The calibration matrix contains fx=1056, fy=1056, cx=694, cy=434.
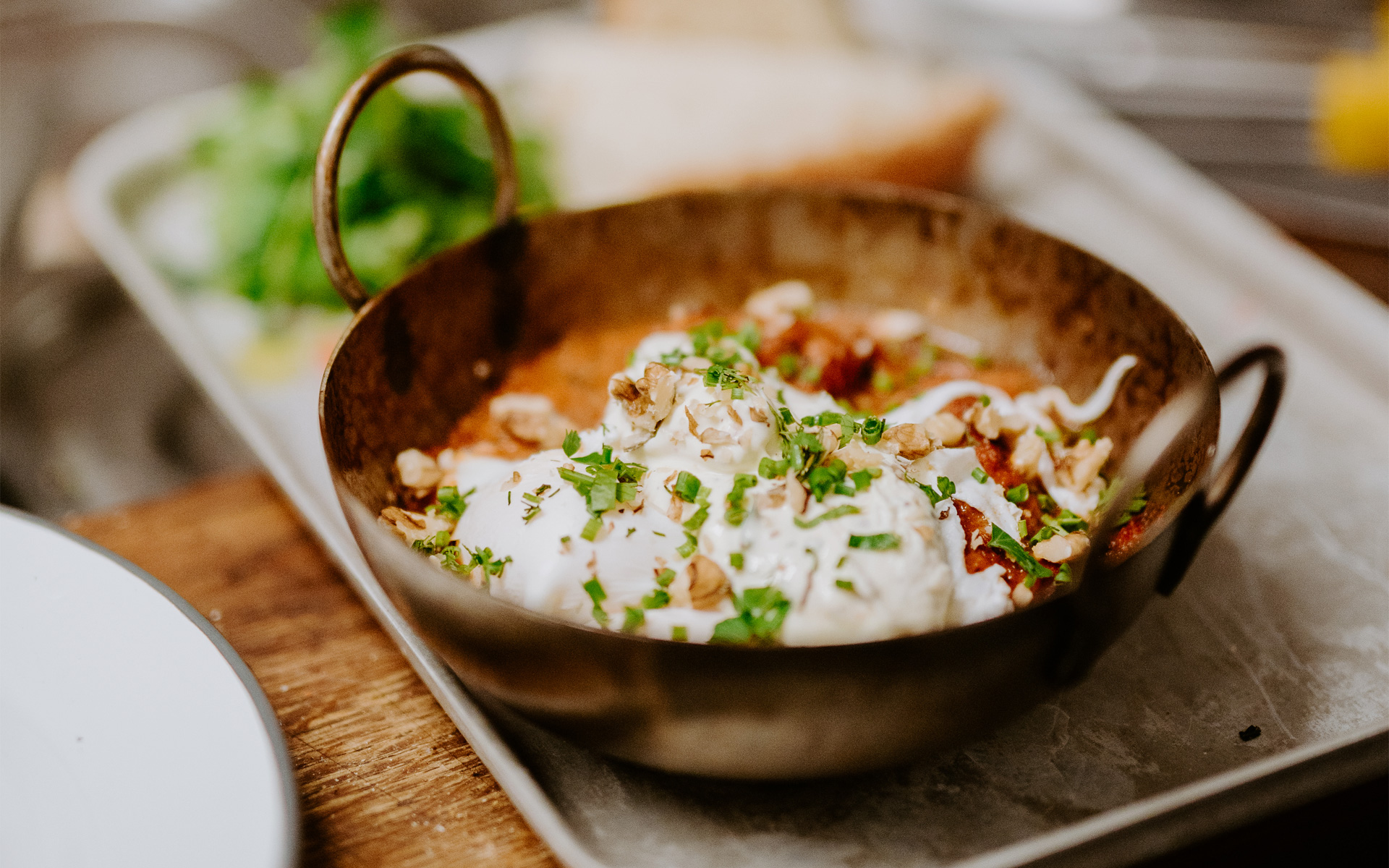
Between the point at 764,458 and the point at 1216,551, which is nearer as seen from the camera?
the point at 764,458

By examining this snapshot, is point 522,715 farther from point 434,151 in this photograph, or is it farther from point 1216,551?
point 434,151

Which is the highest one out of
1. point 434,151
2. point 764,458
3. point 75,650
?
point 434,151

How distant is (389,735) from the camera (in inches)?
52.3

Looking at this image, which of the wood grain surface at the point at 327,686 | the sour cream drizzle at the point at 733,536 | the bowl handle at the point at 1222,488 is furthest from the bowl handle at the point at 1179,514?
the wood grain surface at the point at 327,686

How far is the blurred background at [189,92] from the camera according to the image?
2.34 metres

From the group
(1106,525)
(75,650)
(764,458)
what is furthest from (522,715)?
(1106,525)

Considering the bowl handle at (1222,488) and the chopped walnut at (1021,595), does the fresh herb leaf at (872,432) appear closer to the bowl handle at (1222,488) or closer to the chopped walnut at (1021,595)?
the chopped walnut at (1021,595)

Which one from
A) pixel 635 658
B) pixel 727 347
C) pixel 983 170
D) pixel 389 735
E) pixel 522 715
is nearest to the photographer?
pixel 635 658

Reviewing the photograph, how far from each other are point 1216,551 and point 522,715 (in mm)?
1091

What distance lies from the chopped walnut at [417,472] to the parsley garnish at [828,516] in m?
0.56

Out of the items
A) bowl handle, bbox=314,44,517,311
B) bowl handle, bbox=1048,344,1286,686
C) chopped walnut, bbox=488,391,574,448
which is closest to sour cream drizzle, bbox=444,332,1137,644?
bowl handle, bbox=1048,344,1286,686

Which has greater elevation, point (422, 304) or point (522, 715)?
point (422, 304)

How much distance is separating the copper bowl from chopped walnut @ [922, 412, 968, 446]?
0.72ft

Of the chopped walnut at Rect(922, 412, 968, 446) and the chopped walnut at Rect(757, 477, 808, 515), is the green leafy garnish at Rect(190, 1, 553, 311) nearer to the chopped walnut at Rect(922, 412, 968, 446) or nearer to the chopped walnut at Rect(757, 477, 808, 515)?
the chopped walnut at Rect(922, 412, 968, 446)
